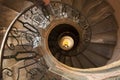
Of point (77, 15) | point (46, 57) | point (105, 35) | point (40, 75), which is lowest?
point (40, 75)

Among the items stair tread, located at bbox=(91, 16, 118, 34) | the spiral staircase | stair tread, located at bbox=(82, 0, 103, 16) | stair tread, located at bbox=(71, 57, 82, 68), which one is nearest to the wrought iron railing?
the spiral staircase

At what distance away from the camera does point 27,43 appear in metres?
4.35

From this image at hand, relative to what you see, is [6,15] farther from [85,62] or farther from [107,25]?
[107,25]

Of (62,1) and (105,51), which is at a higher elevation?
(62,1)

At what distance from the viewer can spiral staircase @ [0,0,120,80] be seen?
13.2 feet

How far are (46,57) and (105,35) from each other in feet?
5.08

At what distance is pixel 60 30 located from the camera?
5.64m

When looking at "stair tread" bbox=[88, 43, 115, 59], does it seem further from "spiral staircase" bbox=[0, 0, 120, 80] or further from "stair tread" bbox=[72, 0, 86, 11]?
"stair tread" bbox=[72, 0, 86, 11]

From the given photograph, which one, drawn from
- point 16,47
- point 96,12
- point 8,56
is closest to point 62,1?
point 96,12

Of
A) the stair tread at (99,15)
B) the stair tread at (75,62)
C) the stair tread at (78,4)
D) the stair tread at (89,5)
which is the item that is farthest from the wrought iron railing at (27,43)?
the stair tread at (75,62)

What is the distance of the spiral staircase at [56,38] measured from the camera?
4.02m

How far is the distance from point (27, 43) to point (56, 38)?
1.54 metres

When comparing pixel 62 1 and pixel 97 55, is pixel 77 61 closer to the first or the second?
pixel 97 55

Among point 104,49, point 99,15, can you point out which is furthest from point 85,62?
point 99,15
